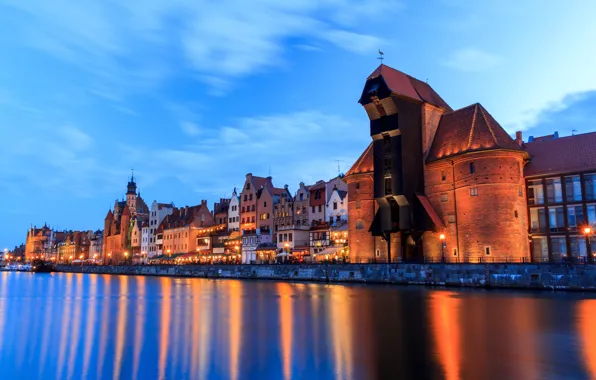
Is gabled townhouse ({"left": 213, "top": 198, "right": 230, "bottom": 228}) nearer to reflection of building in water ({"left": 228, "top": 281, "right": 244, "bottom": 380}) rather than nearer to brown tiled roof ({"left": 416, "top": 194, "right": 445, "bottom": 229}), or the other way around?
brown tiled roof ({"left": 416, "top": 194, "right": 445, "bottom": 229})

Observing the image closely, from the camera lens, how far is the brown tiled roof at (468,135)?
155 feet

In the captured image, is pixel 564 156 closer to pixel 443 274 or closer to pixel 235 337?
pixel 443 274

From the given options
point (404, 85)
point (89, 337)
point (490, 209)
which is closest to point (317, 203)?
point (404, 85)

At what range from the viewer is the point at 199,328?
70.6 ft

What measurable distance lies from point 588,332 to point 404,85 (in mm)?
39375

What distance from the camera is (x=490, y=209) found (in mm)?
45531

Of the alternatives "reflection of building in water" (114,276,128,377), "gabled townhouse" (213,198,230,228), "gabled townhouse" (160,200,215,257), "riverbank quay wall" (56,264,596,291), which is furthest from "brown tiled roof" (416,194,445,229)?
"gabled townhouse" (160,200,215,257)

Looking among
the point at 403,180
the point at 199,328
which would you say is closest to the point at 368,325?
the point at 199,328

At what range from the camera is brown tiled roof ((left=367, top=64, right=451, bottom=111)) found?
51906mm

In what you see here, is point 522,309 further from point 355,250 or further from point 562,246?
point 355,250

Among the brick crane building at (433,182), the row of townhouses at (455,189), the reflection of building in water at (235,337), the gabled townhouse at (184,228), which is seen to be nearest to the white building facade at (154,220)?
the gabled townhouse at (184,228)

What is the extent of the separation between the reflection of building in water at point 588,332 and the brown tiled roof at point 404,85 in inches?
1190

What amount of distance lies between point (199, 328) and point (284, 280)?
39127 mm

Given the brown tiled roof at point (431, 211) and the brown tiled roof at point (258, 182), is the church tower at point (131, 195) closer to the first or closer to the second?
the brown tiled roof at point (258, 182)
